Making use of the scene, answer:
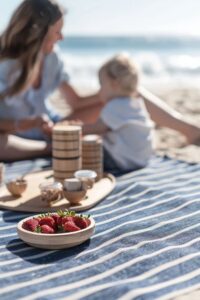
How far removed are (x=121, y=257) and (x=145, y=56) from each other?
1307 cm

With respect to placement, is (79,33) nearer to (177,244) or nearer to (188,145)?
(188,145)

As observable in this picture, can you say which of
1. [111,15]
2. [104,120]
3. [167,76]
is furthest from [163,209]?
[111,15]

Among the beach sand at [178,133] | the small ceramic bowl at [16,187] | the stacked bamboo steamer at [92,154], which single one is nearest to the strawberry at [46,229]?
the small ceramic bowl at [16,187]

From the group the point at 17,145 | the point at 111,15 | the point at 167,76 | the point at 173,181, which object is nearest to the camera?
the point at 173,181

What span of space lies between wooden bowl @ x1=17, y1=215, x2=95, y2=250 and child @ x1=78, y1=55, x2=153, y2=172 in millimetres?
1030

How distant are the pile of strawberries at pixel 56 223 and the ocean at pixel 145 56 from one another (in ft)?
19.7

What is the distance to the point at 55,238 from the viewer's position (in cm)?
155


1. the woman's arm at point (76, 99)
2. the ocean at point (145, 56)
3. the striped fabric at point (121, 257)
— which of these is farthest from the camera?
the ocean at point (145, 56)

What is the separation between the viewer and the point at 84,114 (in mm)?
3061

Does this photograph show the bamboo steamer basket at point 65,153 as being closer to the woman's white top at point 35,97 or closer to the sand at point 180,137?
the woman's white top at point 35,97

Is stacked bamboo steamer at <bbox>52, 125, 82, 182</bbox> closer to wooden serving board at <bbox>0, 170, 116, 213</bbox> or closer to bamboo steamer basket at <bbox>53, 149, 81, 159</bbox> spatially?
bamboo steamer basket at <bbox>53, 149, 81, 159</bbox>

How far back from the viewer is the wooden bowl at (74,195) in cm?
194

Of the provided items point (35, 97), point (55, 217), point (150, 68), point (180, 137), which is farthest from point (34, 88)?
point (150, 68)

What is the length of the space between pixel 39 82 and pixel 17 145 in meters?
0.41
